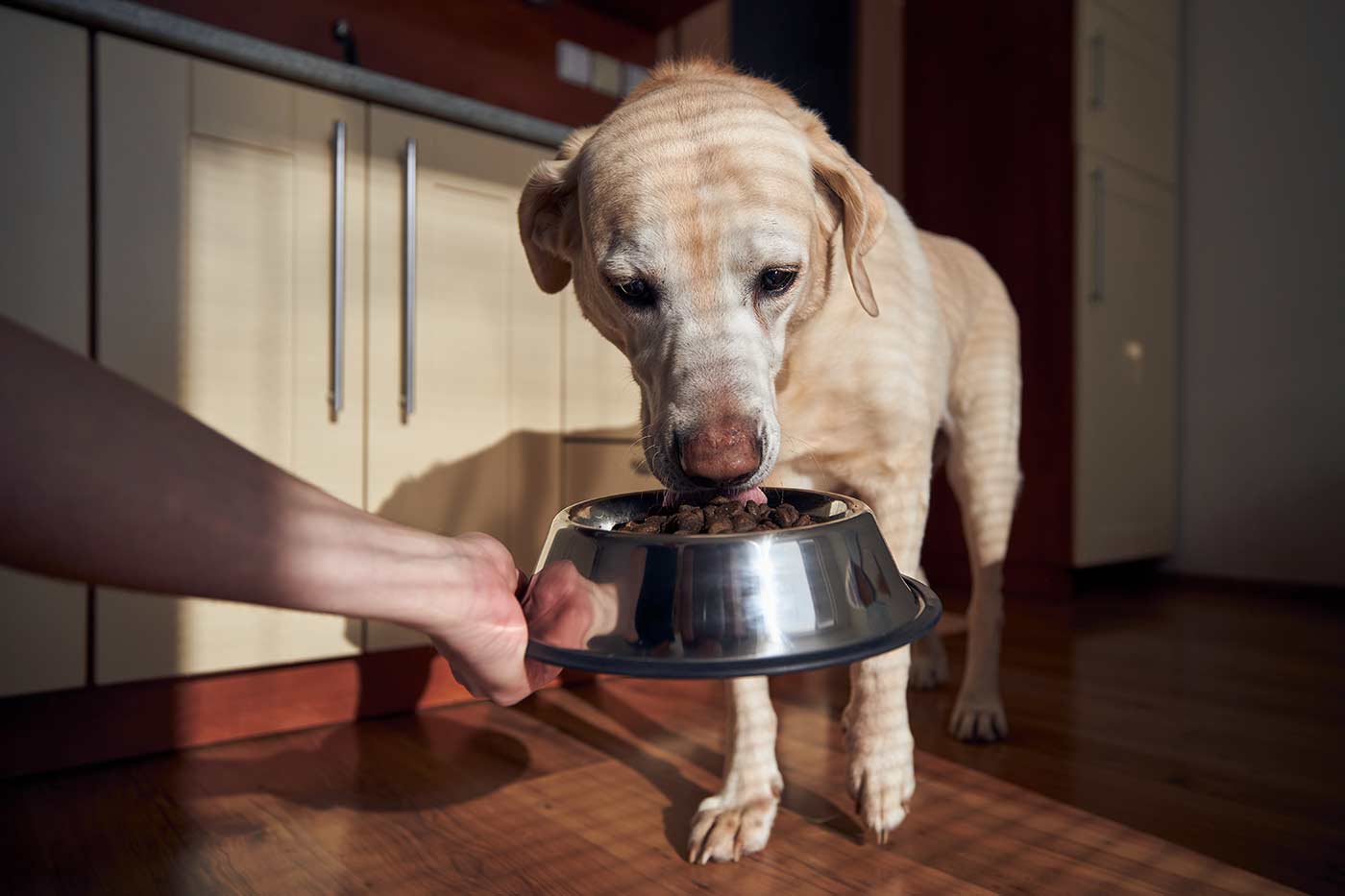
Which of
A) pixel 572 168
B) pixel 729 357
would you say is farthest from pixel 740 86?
pixel 729 357

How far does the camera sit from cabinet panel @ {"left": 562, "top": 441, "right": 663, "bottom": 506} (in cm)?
200

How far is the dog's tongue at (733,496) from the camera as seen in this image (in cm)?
92

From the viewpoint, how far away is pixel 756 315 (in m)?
1.06

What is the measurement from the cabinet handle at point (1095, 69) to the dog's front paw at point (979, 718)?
251 centimetres

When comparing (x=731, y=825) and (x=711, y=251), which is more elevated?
(x=711, y=251)

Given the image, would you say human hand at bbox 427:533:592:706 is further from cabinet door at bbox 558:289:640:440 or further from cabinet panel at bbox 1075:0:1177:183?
cabinet panel at bbox 1075:0:1177:183

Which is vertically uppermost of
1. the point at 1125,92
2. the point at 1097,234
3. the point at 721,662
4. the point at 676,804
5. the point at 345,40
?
the point at 1125,92

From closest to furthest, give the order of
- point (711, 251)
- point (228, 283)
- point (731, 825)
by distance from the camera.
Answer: point (711, 251) < point (731, 825) < point (228, 283)

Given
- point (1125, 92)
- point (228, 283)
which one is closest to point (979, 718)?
point (228, 283)

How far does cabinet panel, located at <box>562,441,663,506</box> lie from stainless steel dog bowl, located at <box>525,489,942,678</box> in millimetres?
1242

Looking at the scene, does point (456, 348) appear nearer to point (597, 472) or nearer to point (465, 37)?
point (597, 472)

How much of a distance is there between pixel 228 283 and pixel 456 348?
0.47 metres

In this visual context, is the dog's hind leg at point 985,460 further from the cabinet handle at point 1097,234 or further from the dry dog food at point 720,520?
the cabinet handle at point 1097,234

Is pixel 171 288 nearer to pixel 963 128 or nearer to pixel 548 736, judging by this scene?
pixel 548 736
